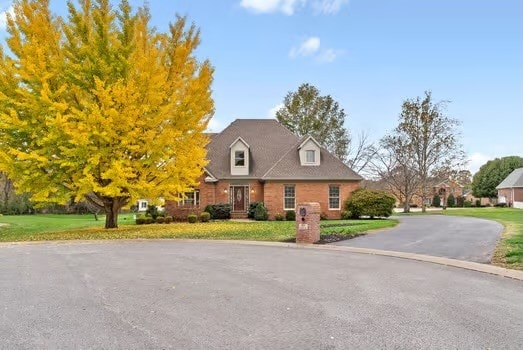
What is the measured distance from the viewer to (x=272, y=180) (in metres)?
32.4

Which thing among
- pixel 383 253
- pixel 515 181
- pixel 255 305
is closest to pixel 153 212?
pixel 383 253

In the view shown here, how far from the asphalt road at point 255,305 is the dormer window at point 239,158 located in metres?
22.1

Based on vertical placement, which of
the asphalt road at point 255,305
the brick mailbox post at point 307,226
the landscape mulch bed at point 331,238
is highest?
the brick mailbox post at point 307,226

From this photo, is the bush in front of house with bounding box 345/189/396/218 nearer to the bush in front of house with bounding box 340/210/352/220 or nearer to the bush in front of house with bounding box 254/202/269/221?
the bush in front of house with bounding box 340/210/352/220

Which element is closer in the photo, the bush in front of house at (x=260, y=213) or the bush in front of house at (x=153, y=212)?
the bush in front of house at (x=153, y=212)

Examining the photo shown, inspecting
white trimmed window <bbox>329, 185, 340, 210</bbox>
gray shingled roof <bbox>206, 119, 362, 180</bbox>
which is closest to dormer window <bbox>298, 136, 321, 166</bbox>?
gray shingled roof <bbox>206, 119, 362, 180</bbox>

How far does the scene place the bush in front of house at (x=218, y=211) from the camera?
31438 mm

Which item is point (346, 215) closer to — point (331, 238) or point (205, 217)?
point (205, 217)

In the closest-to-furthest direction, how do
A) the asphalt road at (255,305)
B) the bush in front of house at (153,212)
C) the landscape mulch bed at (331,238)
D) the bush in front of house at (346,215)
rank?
the asphalt road at (255,305) → the landscape mulch bed at (331,238) → the bush in front of house at (153,212) → the bush in front of house at (346,215)

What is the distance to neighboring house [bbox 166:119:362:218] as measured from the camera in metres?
32.6

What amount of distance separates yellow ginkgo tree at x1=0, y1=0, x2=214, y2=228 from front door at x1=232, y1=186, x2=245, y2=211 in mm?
11012

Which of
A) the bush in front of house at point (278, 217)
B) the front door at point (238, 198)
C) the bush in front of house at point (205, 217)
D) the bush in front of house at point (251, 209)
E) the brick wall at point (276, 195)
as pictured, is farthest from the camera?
the front door at point (238, 198)

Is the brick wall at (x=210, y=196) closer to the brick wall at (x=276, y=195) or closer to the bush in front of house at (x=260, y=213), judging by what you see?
the brick wall at (x=276, y=195)

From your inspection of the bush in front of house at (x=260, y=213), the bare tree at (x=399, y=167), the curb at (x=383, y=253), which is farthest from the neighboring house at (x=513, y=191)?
the curb at (x=383, y=253)
